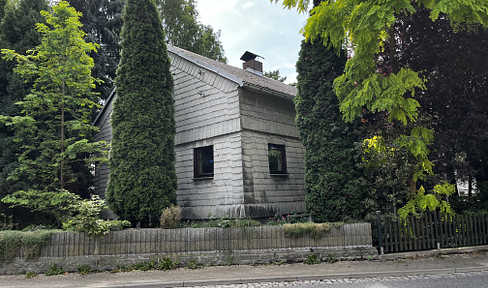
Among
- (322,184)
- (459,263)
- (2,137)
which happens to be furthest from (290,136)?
(2,137)

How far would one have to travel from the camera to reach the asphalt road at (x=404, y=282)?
20.0 ft

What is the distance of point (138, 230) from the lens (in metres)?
8.44

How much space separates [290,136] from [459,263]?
7451 millimetres

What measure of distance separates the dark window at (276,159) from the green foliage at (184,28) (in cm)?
1702

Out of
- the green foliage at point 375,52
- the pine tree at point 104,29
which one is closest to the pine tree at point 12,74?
the pine tree at point 104,29

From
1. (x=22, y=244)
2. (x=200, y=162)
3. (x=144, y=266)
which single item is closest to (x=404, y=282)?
(x=144, y=266)

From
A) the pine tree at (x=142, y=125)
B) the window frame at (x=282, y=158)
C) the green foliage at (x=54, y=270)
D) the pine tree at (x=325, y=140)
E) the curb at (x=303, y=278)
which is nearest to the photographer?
the curb at (x=303, y=278)

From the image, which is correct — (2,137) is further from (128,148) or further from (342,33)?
(342,33)

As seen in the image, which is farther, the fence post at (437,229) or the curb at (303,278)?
the fence post at (437,229)

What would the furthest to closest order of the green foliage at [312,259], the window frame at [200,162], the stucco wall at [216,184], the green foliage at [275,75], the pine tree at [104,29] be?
the green foliage at [275,75] < the pine tree at [104,29] < the window frame at [200,162] < the stucco wall at [216,184] < the green foliage at [312,259]

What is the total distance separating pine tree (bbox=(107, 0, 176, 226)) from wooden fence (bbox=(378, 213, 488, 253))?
20.9ft

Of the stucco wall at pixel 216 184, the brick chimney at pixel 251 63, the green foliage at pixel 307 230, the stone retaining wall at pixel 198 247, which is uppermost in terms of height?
the brick chimney at pixel 251 63

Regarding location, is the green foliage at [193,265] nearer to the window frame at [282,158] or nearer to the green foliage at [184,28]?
the window frame at [282,158]

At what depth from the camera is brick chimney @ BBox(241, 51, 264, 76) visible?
17969mm
